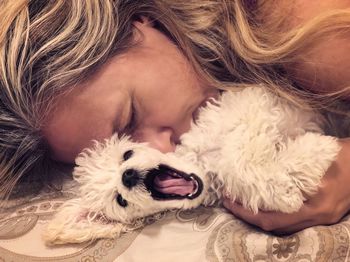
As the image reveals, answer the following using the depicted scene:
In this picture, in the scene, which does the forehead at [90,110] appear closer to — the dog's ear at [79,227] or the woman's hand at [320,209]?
the dog's ear at [79,227]

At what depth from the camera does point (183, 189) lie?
91 cm

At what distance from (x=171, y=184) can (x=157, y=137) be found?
0.38 feet

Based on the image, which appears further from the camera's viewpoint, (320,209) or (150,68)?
(150,68)

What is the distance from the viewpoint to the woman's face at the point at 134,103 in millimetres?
938

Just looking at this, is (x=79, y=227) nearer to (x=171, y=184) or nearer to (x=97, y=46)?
(x=171, y=184)

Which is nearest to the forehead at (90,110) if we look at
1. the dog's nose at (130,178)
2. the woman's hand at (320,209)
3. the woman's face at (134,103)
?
the woman's face at (134,103)

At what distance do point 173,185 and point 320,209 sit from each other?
261mm

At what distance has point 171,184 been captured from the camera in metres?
0.90

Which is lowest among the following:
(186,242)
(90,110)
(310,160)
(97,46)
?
(186,242)

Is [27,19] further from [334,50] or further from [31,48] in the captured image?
[334,50]

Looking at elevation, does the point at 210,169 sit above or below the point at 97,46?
below

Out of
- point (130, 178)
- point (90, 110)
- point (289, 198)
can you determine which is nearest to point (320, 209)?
point (289, 198)

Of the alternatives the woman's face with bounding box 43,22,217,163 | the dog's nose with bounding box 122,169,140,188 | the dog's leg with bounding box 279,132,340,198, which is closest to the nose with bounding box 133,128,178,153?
the woman's face with bounding box 43,22,217,163

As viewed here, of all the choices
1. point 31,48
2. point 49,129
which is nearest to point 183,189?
point 49,129
